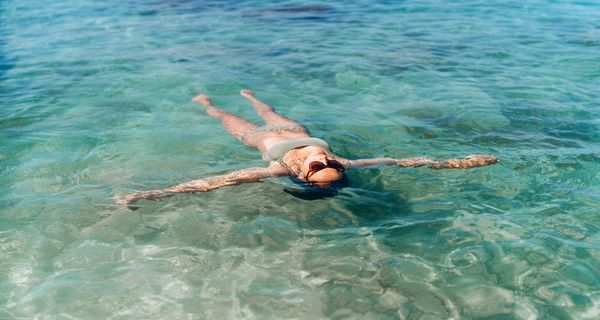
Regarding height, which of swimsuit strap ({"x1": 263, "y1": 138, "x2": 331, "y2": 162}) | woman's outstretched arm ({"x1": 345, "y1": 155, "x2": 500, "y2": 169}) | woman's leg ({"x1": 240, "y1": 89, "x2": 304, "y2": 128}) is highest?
swimsuit strap ({"x1": 263, "y1": 138, "x2": 331, "y2": 162})

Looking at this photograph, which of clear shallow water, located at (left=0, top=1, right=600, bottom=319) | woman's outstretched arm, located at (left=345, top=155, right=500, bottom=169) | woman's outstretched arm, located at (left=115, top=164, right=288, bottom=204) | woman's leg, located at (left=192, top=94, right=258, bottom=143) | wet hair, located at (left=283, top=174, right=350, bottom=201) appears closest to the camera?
clear shallow water, located at (left=0, top=1, right=600, bottom=319)

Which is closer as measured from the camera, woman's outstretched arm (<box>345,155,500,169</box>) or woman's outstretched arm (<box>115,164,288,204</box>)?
woman's outstretched arm (<box>115,164,288,204</box>)

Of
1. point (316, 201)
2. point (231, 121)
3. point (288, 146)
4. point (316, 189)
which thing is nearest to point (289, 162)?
point (288, 146)

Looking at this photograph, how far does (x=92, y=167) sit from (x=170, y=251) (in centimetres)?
321

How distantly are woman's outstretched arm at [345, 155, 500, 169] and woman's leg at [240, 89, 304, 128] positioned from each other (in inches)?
78.1

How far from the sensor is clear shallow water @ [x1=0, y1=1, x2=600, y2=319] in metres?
5.38

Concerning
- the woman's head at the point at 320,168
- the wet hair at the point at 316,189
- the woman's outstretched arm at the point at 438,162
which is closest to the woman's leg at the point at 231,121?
the wet hair at the point at 316,189

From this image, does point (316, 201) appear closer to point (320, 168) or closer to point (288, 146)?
point (320, 168)

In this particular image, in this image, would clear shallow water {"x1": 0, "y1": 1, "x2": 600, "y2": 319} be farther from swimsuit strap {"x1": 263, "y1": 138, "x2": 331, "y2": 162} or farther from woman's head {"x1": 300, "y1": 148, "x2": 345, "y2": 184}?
swimsuit strap {"x1": 263, "y1": 138, "x2": 331, "y2": 162}

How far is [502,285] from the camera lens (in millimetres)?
5379

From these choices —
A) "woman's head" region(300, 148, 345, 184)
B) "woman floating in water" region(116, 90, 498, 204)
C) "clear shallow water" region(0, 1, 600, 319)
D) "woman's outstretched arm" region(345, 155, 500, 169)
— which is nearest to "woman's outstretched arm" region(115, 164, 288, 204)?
"woman floating in water" region(116, 90, 498, 204)

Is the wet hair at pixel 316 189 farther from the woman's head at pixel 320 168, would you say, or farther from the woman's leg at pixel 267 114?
the woman's leg at pixel 267 114

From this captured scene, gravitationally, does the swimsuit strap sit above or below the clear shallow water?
above

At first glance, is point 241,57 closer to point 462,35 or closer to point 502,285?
point 462,35
